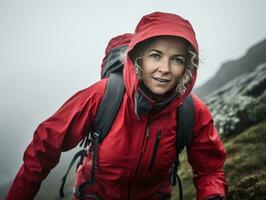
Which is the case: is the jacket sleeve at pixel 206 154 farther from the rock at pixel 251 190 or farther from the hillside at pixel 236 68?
the hillside at pixel 236 68

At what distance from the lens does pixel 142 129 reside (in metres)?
3.25

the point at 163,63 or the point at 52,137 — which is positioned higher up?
the point at 163,63

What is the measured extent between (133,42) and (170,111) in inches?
→ 41.6

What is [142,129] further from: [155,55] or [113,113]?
[155,55]

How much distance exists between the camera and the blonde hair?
11.4ft

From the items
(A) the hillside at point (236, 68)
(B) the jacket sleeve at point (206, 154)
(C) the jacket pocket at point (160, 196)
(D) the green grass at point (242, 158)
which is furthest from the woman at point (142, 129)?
(A) the hillside at point (236, 68)

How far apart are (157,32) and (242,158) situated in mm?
5098

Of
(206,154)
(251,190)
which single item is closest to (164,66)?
(206,154)

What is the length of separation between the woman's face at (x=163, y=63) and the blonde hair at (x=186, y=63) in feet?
0.35

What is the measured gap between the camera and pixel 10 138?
84.8 meters

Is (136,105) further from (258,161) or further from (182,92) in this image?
(258,161)

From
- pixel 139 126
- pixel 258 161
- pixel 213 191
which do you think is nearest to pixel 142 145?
pixel 139 126

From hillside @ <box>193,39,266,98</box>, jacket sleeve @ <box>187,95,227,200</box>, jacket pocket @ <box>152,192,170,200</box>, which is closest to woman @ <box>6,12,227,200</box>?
jacket sleeve @ <box>187,95,227,200</box>

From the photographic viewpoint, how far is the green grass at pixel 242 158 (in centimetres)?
611
